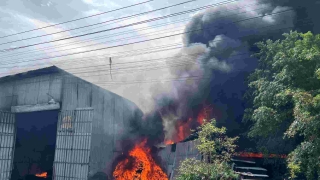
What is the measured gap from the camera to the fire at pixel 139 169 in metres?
15.8

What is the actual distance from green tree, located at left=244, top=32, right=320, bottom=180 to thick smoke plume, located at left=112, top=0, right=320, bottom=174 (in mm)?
5438

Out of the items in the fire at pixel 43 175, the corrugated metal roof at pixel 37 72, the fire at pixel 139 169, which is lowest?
the fire at pixel 43 175

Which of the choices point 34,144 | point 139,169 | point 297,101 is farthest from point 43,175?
point 297,101

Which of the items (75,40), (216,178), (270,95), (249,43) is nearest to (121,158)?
(216,178)

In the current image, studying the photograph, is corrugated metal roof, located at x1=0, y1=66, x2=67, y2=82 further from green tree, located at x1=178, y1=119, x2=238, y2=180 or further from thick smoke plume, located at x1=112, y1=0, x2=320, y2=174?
green tree, located at x1=178, y1=119, x2=238, y2=180

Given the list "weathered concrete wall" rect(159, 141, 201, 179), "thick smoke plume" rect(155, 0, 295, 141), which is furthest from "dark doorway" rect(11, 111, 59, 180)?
"thick smoke plume" rect(155, 0, 295, 141)

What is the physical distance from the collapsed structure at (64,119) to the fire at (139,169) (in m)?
0.75

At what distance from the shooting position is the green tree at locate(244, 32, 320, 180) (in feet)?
28.9

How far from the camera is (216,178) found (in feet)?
33.2

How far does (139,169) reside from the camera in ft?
53.6

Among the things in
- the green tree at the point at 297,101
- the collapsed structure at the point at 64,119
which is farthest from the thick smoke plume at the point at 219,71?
the green tree at the point at 297,101

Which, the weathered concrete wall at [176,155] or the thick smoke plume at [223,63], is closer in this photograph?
the weathered concrete wall at [176,155]

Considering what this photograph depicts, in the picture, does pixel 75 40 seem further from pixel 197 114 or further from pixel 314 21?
pixel 314 21

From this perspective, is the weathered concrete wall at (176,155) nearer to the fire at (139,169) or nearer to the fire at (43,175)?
the fire at (139,169)
